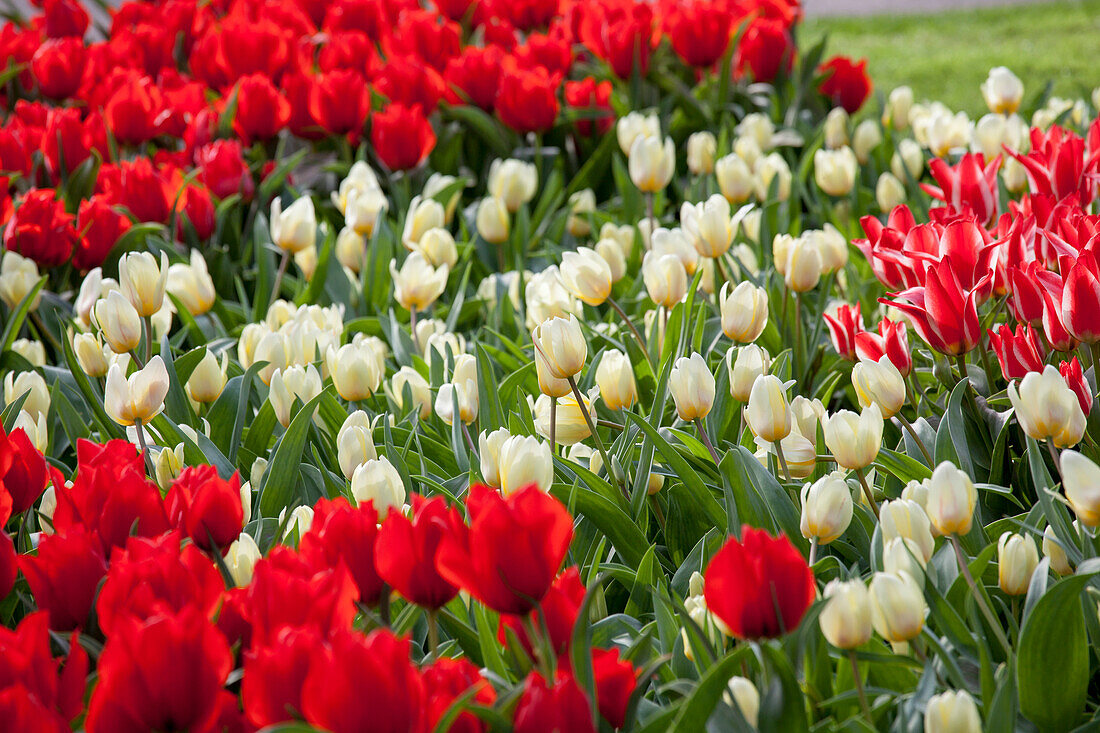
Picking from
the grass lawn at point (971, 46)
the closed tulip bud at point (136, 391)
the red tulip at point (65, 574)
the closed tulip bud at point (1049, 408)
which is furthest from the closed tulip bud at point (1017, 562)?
the grass lawn at point (971, 46)

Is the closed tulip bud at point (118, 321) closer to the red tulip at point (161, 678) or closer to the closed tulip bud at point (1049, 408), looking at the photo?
the red tulip at point (161, 678)

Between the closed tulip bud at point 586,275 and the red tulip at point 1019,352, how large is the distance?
1.95ft

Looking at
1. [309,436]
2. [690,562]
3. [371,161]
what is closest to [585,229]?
[371,161]

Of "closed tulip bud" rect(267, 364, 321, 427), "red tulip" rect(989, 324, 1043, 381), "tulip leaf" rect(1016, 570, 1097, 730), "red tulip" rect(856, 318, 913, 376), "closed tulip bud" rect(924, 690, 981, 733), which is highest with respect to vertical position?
"red tulip" rect(989, 324, 1043, 381)

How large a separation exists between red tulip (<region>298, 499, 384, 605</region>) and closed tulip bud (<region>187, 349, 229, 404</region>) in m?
0.71

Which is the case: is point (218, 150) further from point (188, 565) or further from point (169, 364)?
point (188, 565)

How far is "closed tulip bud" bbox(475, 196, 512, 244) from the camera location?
2447mm

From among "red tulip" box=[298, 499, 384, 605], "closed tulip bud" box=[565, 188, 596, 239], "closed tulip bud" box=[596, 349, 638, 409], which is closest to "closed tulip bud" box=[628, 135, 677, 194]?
"closed tulip bud" box=[565, 188, 596, 239]

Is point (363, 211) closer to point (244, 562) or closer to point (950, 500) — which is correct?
point (244, 562)

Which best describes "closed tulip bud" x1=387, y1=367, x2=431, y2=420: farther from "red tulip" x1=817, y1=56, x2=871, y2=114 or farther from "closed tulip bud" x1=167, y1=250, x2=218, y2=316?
"red tulip" x1=817, y1=56, x2=871, y2=114

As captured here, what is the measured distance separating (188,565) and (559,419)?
668 mm

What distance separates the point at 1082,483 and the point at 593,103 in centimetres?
252

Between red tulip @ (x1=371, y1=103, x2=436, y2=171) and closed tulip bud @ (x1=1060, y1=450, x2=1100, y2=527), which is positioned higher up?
closed tulip bud @ (x1=1060, y1=450, x2=1100, y2=527)

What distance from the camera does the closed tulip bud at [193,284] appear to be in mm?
1996
